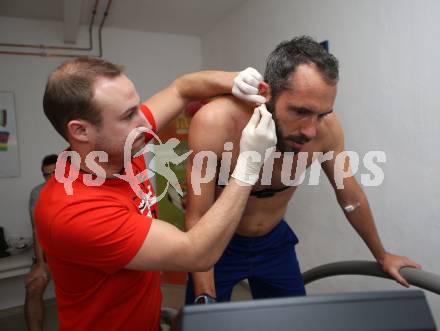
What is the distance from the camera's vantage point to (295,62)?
1327 mm

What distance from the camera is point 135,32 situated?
443 cm

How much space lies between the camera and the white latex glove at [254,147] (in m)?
1.08

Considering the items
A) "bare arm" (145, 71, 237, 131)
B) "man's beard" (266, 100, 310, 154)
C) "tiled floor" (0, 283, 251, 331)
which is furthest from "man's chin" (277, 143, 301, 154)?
"tiled floor" (0, 283, 251, 331)

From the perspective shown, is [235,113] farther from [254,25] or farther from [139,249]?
[254,25]

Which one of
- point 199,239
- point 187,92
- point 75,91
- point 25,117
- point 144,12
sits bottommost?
point 199,239

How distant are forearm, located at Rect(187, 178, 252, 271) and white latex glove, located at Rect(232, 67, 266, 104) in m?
0.48

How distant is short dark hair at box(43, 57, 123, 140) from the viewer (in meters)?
1.03

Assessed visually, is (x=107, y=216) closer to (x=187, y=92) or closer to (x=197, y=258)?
(x=197, y=258)

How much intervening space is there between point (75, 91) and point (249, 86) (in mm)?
655

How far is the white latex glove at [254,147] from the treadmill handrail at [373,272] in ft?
2.54

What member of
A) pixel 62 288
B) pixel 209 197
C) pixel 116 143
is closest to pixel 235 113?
pixel 209 197

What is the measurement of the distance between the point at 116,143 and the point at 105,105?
0.43ft

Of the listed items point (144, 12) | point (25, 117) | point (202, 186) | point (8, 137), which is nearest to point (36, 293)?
point (8, 137)

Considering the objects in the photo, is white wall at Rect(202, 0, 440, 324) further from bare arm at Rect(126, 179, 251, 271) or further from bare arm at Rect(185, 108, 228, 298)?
bare arm at Rect(126, 179, 251, 271)
